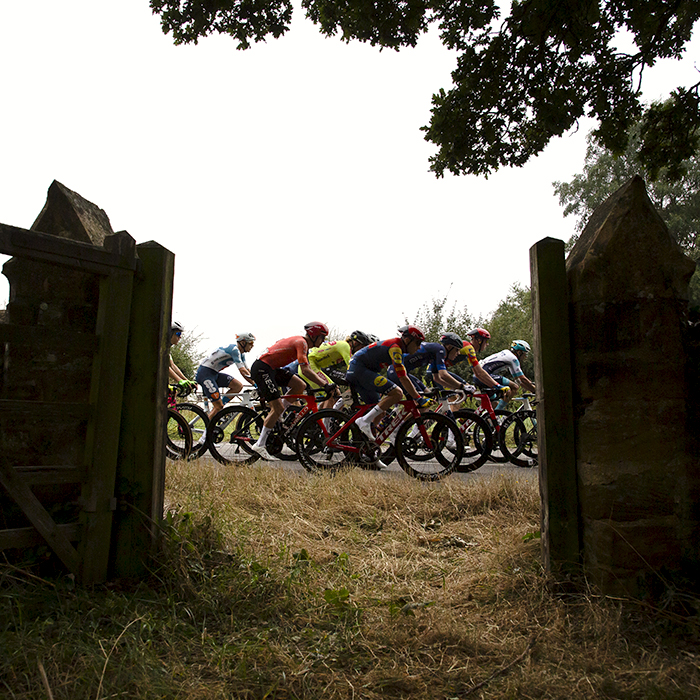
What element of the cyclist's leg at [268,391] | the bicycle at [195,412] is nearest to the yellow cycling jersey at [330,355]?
the cyclist's leg at [268,391]

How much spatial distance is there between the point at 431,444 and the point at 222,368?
470 centimetres

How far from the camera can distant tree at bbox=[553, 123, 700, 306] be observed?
31609 mm

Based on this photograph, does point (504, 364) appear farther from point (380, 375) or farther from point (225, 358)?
point (225, 358)

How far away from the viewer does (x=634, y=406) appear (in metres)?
3.20

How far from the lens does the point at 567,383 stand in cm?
343

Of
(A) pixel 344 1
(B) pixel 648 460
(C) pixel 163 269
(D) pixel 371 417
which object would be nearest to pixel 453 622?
(B) pixel 648 460

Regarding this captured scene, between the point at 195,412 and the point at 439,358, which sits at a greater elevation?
the point at 439,358

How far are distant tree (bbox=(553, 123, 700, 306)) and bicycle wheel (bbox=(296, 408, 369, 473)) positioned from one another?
26.6 m

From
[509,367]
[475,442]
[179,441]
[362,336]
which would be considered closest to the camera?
[475,442]

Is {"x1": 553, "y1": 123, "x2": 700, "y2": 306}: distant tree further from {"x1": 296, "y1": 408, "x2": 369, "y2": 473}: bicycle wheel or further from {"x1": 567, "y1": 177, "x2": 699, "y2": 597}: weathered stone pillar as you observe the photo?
{"x1": 567, "y1": 177, "x2": 699, "y2": 597}: weathered stone pillar

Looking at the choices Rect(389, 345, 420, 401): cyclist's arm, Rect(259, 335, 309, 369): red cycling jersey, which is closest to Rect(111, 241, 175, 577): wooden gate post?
Rect(389, 345, 420, 401): cyclist's arm

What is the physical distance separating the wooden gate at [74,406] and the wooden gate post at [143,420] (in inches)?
4.0

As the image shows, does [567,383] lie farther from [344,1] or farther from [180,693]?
[344,1]

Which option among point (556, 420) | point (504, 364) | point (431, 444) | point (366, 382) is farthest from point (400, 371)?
point (556, 420)
